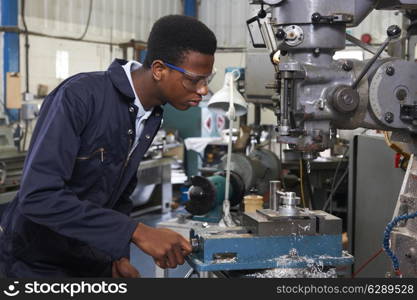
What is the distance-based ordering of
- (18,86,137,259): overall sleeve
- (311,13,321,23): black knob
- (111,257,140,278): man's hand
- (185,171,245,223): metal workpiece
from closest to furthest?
(18,86,137,259): overall sleeve
(311,13,321,23): black knob
(111,257,140,278): man's hand
(185,171,245,223): metal workpiece

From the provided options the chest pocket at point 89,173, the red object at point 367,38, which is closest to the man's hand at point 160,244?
the chest pocket at point 89,173

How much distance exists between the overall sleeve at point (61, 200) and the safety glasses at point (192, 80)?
0.93ft

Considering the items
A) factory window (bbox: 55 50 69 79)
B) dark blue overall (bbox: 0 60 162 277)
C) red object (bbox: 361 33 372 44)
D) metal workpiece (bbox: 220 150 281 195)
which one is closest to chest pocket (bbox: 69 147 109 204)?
dark blue overall (bbox: 0 60 162 277)

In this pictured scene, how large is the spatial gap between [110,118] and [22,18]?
358cm

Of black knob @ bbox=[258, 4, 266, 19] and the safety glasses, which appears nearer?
the safety glasses

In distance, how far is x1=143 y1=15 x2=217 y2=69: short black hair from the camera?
129cm

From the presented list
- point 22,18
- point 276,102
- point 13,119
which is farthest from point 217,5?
point 276,102

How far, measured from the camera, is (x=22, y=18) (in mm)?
4512

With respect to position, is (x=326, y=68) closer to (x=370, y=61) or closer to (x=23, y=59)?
(x=370, y=61)

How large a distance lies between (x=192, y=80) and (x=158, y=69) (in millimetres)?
86

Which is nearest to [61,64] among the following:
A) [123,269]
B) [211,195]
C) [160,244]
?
[211,195]

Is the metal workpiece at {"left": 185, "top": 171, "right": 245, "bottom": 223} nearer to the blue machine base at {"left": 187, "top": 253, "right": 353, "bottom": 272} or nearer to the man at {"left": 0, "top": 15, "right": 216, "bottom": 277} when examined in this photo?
the man at {"left": 0, "top": 15, "right": 216, "bottom": 277}

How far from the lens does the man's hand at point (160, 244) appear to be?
1137 mm

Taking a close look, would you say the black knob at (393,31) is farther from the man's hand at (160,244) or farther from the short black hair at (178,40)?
the man's hand at (160,244)
